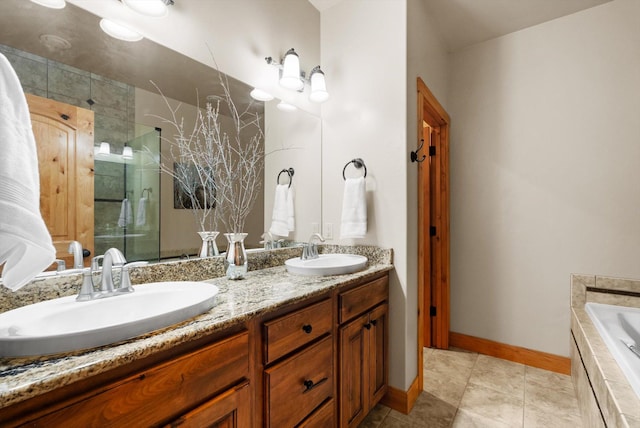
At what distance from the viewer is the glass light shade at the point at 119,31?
43.9 inches

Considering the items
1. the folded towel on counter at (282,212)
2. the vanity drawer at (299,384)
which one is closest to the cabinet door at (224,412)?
the vanity drawer at (299,384)

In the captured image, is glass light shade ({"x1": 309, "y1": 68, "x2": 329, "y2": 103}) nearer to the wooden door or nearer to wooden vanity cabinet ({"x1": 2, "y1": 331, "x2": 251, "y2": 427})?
the wooden door

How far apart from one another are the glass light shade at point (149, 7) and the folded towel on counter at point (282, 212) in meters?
1.01

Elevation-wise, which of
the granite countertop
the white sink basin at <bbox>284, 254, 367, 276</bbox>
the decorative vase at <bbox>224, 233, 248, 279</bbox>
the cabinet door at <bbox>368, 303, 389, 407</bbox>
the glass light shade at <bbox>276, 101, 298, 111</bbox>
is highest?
the glass light shade at <bbox>276, 101, 298, 111</bbox>

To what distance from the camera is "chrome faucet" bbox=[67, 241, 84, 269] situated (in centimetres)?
102

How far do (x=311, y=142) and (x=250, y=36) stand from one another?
733mm

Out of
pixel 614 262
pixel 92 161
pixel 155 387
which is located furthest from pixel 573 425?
pixel 92 161

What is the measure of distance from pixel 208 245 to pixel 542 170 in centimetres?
245

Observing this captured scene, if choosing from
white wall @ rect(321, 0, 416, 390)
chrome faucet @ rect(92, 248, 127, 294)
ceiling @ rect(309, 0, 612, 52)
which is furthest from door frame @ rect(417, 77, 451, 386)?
chrome faucet @ rect(92, 248, 127, 294)

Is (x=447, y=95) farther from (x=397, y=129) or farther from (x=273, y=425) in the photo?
(x=273, y=425)

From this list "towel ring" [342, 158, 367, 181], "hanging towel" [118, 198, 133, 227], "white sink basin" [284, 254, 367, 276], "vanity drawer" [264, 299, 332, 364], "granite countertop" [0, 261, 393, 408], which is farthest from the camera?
"towel ring" [342, 158, 367, 181]

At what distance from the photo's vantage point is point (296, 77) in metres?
1.83

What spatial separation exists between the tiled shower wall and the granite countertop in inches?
20.0

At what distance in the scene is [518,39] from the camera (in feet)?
7.94
